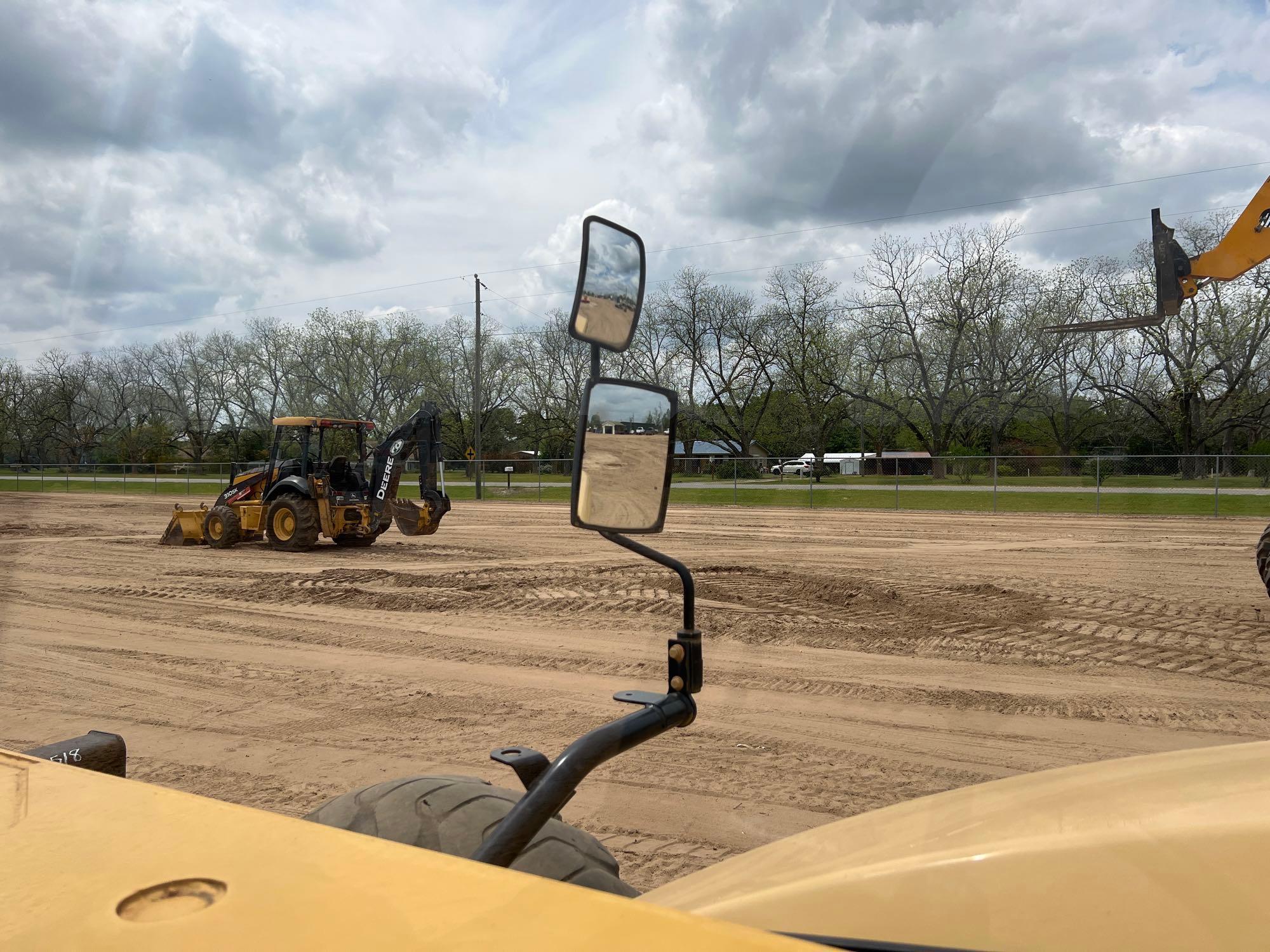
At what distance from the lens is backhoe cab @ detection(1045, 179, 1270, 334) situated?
9.89 metres

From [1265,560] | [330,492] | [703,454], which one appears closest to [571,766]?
[1265,560]

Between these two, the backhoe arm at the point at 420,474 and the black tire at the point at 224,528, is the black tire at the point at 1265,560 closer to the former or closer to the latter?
the backhoe arm at the point at 420,474

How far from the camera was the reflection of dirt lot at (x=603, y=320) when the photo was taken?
1.75 metres

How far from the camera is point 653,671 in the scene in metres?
7.73

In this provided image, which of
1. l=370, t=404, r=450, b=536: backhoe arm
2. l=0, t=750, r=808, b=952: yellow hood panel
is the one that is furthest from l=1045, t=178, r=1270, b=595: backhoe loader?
l=370, t=404, r=450, b=536: backhoe arm

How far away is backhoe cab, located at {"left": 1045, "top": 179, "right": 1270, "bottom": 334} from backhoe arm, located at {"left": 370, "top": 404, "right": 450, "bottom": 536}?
10482mm

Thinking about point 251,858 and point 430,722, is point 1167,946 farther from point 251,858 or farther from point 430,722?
point 430,722

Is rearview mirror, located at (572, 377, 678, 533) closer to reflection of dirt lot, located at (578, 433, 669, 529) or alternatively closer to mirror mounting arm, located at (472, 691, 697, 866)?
reflection of dirt lot, located at (578, 433, 669, 529)

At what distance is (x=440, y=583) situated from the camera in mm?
12906

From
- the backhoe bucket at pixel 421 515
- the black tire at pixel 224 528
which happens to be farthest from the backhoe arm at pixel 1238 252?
the black tire at pixel 224 528

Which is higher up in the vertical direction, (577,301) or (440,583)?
(577,301)

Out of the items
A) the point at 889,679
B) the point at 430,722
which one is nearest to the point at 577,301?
the point at 430,722

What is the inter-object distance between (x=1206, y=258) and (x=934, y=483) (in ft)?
68.9

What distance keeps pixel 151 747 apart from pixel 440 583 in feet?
23.4
